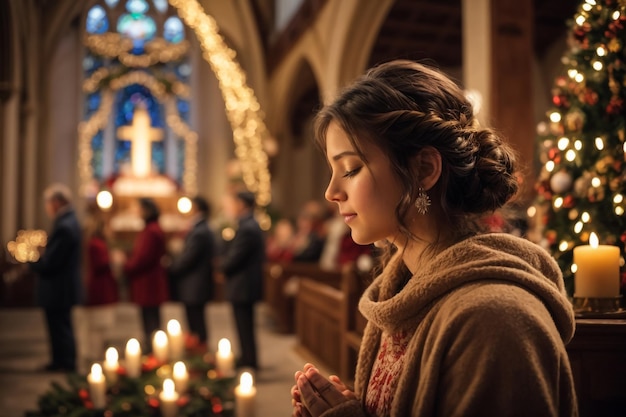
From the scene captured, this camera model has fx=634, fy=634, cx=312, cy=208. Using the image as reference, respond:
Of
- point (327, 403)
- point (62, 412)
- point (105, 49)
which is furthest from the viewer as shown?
point (105, 49)

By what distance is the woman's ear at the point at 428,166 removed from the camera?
1.10 metres

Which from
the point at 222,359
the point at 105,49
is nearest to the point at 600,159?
the point at 222,359

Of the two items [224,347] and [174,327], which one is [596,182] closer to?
[224,347]

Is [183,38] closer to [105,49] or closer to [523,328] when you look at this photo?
[105,49]

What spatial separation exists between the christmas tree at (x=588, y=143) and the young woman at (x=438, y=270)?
119 centimetres

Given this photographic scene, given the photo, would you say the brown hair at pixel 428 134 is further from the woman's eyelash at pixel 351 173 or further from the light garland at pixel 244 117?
the light garland at pixel 244 117

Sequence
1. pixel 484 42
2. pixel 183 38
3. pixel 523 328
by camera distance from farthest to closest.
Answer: pixel 183 38
pixel 484 42
pixel 523 328

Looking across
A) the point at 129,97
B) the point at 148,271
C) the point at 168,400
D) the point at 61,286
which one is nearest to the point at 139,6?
the point at 148,271

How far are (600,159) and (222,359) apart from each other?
7.08ft

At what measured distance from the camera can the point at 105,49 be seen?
12531mm

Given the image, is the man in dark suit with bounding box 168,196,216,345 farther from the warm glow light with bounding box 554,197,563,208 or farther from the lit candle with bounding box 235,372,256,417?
the warm glow light with bounding box 554,197,563,208

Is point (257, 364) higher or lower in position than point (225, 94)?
lower

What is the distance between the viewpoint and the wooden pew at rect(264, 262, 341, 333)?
6.55m

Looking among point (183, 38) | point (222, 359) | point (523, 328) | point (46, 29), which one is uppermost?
point (183, 38)
